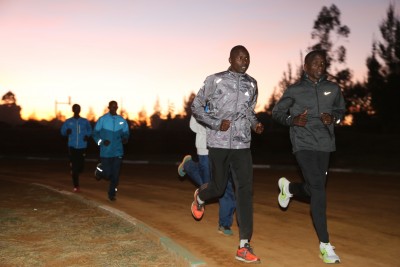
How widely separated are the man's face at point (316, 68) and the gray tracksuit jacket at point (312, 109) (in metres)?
0.06

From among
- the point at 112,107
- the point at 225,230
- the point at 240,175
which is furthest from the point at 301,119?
the point at 112,107

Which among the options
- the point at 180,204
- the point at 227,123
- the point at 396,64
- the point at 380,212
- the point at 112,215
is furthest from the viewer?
the point at 396,64

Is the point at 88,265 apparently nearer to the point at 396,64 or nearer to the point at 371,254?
the point at 371,254

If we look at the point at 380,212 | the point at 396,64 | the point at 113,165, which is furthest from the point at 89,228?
the point at 396,64

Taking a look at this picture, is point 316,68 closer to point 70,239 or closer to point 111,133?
point 70,239

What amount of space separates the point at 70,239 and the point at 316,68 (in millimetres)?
3849

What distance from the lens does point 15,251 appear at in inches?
238

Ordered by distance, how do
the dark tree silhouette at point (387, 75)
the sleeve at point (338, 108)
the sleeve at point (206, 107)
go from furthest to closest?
the dark tree silhouette at point (387, 75) → the sleeve at point (338, 108) → the sleeve at point (206, 107)

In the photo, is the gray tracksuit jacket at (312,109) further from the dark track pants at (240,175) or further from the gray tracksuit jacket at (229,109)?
the dark track pants at (240,175)

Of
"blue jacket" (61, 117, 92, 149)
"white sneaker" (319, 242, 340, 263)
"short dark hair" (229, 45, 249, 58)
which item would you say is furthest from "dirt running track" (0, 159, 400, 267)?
"short dark hair" (229, 45, 249, 58)

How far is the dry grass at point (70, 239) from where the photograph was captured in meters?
5.64

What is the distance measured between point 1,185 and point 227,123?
10.1 meters

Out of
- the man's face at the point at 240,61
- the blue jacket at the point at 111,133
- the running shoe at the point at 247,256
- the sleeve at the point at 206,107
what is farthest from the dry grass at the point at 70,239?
the man's face at the point at 240,61

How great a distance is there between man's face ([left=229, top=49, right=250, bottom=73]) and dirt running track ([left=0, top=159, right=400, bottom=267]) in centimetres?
211
